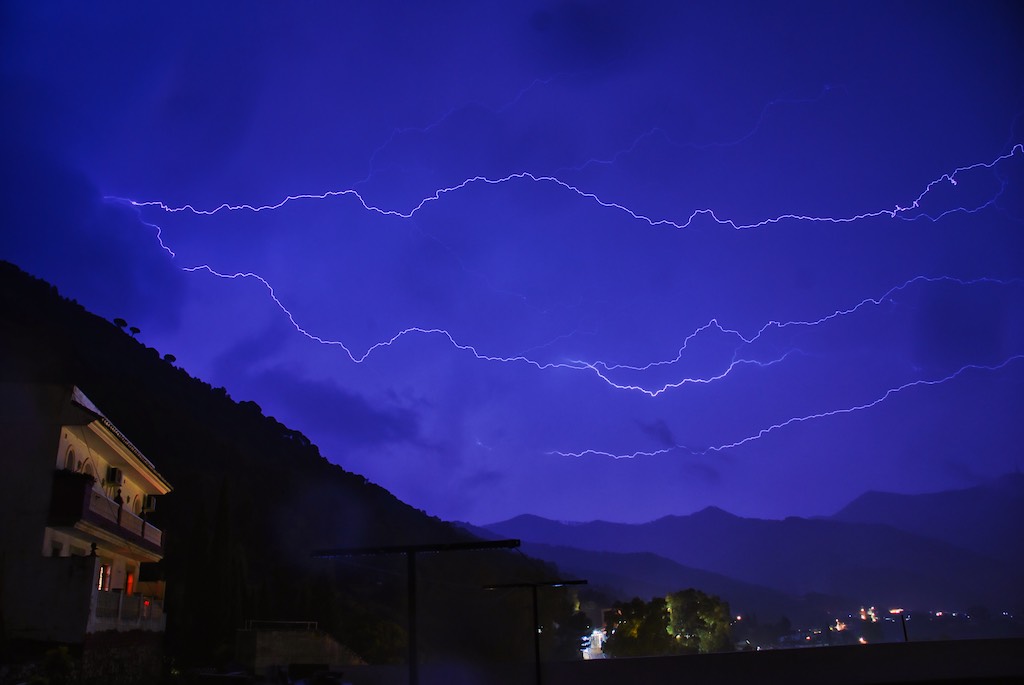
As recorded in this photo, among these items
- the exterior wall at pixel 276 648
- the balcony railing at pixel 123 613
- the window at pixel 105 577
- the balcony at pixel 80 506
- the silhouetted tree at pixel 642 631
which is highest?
the balcony at pixel 80 506

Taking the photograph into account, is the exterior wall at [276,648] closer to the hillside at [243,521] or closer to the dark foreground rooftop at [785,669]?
the hillside at [243,521]

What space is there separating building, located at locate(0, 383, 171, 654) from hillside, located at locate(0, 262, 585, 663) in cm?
574

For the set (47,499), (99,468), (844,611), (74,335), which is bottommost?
(844,611)

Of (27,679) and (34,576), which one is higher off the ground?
(34,576)

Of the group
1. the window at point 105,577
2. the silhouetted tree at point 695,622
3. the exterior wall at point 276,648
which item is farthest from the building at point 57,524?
the silhouetted tree at point 695,622

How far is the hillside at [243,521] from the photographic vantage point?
2325 cm

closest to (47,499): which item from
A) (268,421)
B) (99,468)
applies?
(99,468)

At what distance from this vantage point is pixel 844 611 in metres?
75.6

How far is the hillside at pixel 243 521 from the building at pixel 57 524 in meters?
5.74

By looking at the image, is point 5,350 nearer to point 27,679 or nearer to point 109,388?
point 109,388

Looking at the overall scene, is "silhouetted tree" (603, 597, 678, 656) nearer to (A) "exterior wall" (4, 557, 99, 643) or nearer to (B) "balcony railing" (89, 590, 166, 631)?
(B) "balcony railing" (89, 590, 166, 631)

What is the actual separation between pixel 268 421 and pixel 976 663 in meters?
47.8

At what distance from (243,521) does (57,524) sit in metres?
24.6

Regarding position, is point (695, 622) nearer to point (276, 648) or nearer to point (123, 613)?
point (276, 648)
